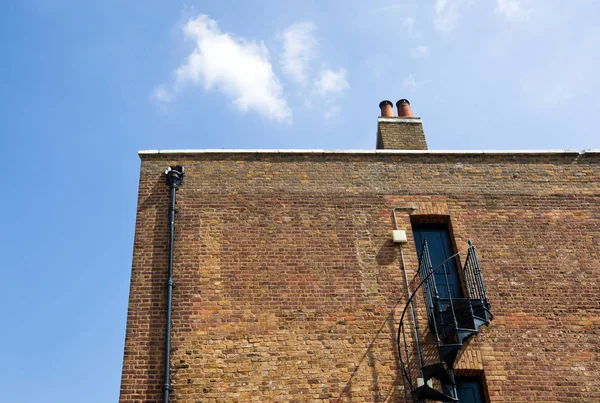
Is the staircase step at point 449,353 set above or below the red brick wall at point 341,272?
below

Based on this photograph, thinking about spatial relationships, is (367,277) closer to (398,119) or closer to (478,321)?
(478,321)

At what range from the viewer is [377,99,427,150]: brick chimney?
41.7 feet

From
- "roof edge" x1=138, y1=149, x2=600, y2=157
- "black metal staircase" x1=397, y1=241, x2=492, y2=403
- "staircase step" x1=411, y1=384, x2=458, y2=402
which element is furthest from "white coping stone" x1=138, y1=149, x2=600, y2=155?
"staircase step" x1=411, y1=384, x2=458, y2=402

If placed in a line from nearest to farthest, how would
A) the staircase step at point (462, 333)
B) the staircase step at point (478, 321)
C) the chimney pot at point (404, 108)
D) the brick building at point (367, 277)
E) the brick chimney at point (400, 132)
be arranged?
1. the staircase step at point (462, 333)
2. the staircase step at point (478, 321)
3. the brick building at point (367, 277)
4. the brick chimney at point (400, 132)
5. the chimney pot at point (404, 108)

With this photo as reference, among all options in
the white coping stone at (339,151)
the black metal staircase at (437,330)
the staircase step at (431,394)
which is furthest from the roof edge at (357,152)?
the staircase step at (431,394)

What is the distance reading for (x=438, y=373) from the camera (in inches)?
343

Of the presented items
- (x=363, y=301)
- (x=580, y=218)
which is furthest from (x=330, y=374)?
(x=580, y=218)

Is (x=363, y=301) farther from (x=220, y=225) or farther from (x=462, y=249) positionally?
(x=220, y=225)

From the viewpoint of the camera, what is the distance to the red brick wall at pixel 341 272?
30.5 feet

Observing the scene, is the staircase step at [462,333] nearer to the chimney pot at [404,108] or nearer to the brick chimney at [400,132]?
the brick chimney at [400,132]

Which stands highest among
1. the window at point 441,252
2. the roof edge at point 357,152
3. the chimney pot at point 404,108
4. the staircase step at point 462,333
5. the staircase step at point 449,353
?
the chimney pot at point 404,108

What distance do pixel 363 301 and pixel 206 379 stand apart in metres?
2.96

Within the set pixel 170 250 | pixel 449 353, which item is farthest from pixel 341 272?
pixel 170 250

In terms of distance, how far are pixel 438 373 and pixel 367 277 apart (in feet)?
7.21
